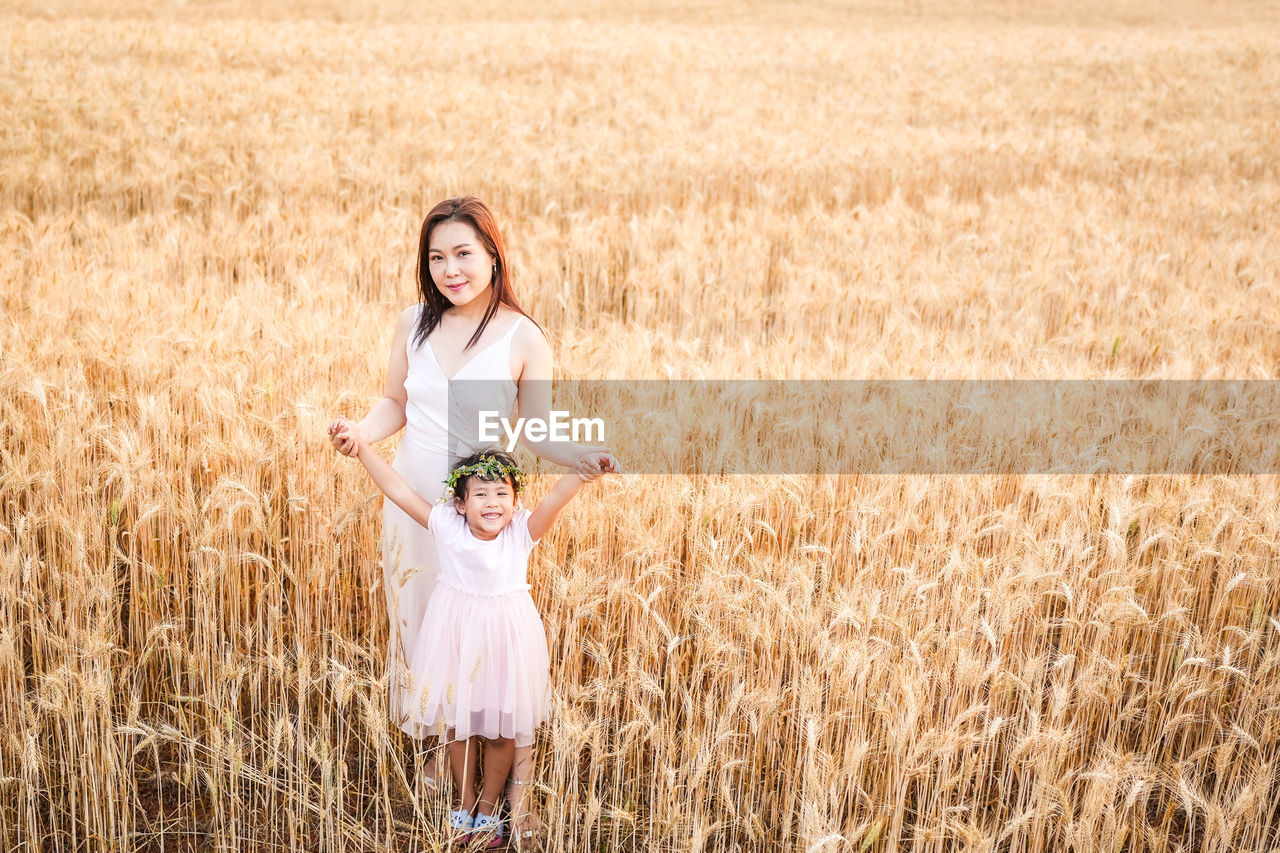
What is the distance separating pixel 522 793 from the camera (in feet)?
6.97

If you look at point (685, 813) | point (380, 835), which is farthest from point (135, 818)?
point (685, 813)

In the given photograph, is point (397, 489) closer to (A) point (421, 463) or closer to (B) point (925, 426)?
(A) point (421, 463)

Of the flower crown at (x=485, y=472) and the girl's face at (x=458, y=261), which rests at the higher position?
the girl's face at (x=458, y=261)

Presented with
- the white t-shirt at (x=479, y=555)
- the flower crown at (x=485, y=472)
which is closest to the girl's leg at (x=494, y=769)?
the white t-shirt at (x=479, y=555)

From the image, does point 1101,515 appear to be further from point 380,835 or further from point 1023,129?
point 1023,129

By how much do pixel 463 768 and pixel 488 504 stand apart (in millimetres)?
687

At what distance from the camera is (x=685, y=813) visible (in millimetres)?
2139

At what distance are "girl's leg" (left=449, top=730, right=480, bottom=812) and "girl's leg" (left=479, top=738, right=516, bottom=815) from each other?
45mm

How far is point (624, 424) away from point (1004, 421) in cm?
149

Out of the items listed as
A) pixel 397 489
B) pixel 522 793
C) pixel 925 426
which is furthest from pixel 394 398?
pixel 925 426

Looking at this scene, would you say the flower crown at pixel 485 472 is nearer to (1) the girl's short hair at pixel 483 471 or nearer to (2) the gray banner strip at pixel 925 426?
(1) the girl's short hair at pixel 483 471

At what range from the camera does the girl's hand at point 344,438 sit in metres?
2.11

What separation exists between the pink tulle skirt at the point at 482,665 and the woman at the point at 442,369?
13 centimetres

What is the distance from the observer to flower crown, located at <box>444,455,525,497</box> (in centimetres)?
212
